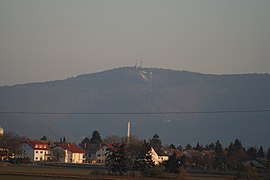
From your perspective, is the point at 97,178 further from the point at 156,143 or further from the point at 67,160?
the point at 156,143

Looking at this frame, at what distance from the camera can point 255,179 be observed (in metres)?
67.3

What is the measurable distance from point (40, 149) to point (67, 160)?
20.2 ft

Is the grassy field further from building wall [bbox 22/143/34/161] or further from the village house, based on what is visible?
building wall [bbox 22/143/34/161]

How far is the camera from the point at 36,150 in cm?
13325

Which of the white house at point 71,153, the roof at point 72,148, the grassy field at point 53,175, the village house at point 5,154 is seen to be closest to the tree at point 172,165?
the grassy field at point 53,175

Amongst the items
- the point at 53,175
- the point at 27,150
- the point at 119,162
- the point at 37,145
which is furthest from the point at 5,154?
the point at 53,175

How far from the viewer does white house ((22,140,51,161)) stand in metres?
Answer: 132

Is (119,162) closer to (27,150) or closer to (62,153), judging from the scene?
(62,153)

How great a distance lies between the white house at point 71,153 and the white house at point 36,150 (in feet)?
9.78

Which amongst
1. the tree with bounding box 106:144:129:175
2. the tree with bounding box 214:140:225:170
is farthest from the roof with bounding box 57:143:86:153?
the tree with bounding box 106:144:129:175

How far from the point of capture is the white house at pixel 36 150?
132 meters

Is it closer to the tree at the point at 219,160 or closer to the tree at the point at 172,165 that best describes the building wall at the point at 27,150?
the tree at the point at 219,160

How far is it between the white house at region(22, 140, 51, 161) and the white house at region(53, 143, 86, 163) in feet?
9.78

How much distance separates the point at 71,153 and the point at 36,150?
26.4 feet
